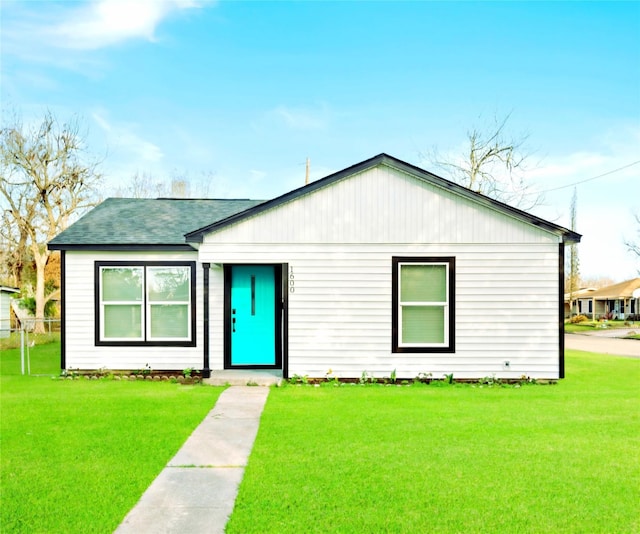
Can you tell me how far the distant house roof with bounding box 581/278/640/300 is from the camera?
44.3 m

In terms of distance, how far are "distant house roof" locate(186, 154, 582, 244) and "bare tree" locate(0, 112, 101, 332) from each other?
2082cm

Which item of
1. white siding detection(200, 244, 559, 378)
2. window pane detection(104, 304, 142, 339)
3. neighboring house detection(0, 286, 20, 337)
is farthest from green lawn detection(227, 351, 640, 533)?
neighboring house detection(0, 286, 20, 337)

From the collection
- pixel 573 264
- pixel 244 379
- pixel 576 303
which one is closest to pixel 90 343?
pixel 244 379

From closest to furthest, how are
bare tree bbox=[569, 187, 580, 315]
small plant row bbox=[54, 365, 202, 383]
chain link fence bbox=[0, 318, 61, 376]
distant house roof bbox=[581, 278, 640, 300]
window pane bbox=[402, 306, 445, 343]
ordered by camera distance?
window pane bbox=[402, 306, 445, 343]
small plant row bbox=[54, 365, 202, 383]
chain link fence bbox=[0, 318, 61, 376]
distant house roof bbox=[581, 278, 640, 300]
bare tree bbox=[569, 187, 580, 315]

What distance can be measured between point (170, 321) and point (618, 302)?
166 feet

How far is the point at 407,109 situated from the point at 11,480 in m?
20.6

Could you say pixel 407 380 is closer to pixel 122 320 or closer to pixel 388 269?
pixel 388 269

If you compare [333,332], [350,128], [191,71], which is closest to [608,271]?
[350,128]

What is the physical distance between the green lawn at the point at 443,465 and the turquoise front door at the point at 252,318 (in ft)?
8.06

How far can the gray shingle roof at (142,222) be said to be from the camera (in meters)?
11.1

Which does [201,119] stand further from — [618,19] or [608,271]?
[608,271]

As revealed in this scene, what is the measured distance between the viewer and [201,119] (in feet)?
87.7

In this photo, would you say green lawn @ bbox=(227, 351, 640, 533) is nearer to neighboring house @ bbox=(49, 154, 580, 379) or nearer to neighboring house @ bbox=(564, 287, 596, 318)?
neighboring house @ bbox=(49, 154, 580, 379)

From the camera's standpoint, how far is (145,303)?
11172 mm
